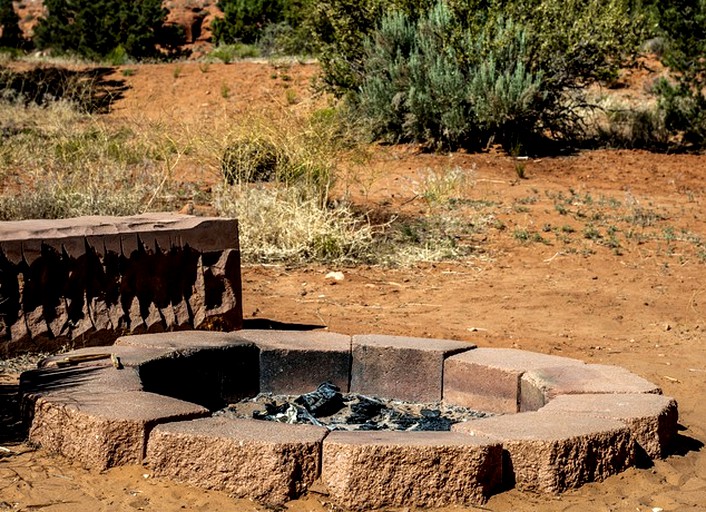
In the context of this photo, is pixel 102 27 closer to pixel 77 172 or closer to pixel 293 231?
pixel 77 172

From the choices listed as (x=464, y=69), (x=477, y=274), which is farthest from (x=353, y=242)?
(x=464, y=69)

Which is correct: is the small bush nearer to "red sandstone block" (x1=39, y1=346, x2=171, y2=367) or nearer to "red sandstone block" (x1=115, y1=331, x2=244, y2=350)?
"red sandstone block" (x1=115, y1=331, x2=244, y2=350)

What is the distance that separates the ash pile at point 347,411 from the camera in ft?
15.0

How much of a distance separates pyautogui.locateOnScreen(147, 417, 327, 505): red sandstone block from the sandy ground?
54 mm

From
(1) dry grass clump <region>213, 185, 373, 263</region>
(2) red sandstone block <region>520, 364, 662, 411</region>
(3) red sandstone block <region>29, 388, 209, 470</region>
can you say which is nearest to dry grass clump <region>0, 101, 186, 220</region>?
(1) dry grass clump <region>213, 185, 373, 263</region>

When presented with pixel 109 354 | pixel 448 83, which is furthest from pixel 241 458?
pixel 448 83

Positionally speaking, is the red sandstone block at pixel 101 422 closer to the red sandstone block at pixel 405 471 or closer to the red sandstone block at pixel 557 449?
the red sandstone block at pixel 405 471

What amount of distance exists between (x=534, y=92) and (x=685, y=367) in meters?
7.79

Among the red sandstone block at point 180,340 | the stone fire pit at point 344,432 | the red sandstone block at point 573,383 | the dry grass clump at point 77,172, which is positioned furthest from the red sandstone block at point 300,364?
the dry grass clump at point 77,172

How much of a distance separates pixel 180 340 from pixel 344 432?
4.40 ft

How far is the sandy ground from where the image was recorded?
378 cm

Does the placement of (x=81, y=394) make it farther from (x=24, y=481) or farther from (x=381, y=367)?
(x=381, y=367)

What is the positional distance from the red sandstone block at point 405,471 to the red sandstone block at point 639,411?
2.15 feet

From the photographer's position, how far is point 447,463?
366 centimetres
